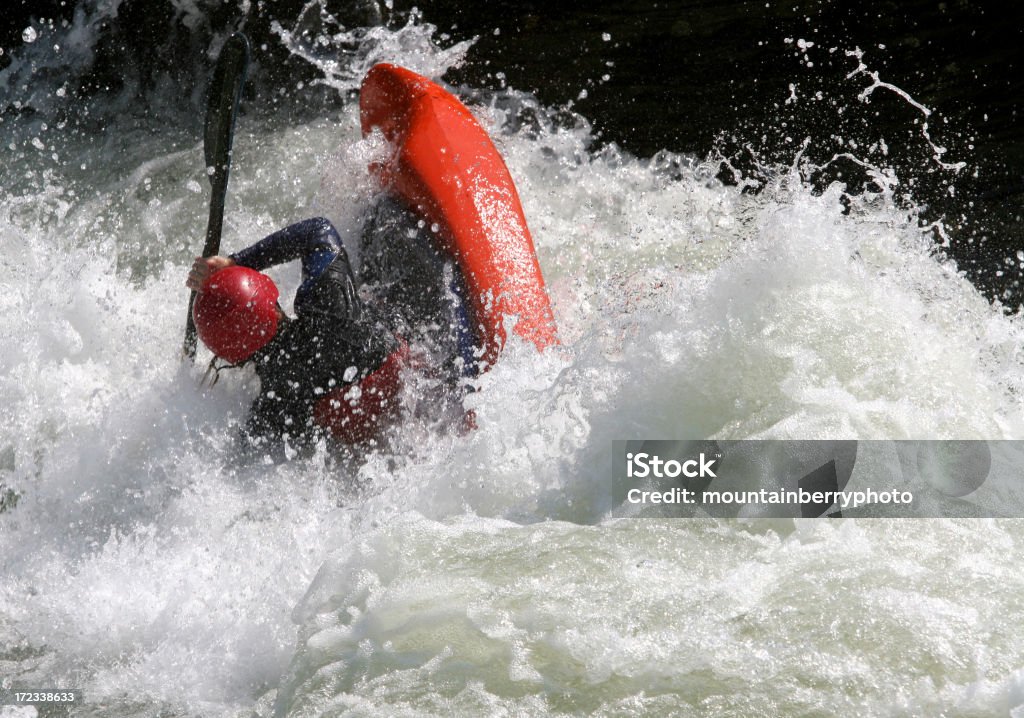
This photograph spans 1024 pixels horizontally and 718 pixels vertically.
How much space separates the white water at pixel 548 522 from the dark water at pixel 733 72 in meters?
0.52

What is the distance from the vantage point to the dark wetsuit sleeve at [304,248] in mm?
3150

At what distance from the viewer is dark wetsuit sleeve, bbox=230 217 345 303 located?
3.15 metres

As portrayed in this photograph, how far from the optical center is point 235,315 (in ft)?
9.43

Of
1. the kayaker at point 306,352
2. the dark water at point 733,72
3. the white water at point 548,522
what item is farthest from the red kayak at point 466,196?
the dark water at point 733,72

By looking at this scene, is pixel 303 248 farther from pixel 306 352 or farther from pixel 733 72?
pixel 733 72

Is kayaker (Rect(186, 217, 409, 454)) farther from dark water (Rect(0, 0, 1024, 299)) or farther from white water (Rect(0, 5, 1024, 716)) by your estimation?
dark water (Rect(0, 0, 1024, 299))

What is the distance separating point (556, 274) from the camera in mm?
4078

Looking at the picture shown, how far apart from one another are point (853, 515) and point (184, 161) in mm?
3729

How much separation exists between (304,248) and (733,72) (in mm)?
2725

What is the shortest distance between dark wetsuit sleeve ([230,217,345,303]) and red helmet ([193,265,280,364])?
0.81ft

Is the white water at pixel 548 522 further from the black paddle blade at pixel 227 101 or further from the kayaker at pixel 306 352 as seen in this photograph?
the black paddle blade at pixel 227 101

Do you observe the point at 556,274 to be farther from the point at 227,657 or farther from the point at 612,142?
the point at 227,657

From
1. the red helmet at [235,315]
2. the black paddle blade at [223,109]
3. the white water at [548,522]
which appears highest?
the black paddle blade at [223,109]

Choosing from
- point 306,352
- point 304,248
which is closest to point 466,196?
point 304,248
